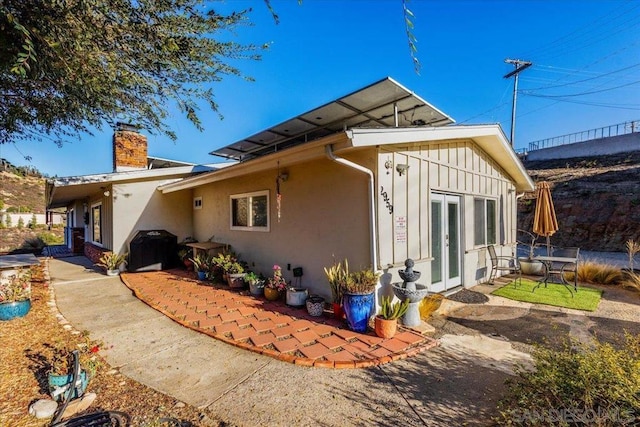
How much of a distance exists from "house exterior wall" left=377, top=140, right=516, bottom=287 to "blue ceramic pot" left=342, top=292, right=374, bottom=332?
734 mm

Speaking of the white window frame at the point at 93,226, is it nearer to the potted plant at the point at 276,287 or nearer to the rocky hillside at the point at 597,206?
the potted plant at the point at 276,287

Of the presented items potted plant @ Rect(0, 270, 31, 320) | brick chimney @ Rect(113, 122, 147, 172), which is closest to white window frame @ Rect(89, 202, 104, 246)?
brick chimney @ Rect(113, 122, 147, 172)

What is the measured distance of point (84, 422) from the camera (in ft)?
7.79

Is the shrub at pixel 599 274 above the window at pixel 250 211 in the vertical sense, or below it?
below

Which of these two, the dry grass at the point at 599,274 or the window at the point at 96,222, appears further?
the window at the point at 96,222

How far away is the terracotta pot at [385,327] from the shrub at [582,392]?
69.3 inches

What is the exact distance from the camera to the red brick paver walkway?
11.8ft

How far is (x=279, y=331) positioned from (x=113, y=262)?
288 inches

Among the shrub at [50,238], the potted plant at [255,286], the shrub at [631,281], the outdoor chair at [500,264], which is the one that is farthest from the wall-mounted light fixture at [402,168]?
the shrub at [50,238]

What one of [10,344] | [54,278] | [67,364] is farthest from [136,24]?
[54,278]

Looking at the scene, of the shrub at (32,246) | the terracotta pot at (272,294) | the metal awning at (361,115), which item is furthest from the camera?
the shrub at (32,246)

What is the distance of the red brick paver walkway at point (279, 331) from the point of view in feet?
11.8

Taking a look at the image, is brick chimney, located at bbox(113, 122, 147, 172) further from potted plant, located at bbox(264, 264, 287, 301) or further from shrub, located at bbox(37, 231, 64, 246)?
shrub, located at bbox(37, 231, 64, 246)

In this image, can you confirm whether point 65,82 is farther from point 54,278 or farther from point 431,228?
point 54,278
